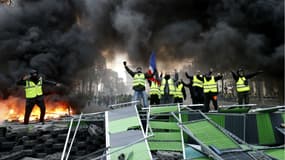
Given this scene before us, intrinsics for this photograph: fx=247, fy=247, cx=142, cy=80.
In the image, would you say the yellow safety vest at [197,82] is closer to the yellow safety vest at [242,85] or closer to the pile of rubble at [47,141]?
the yellow safety vest at [242,85]

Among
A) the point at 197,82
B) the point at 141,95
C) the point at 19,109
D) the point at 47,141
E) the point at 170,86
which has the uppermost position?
the point at 197,82

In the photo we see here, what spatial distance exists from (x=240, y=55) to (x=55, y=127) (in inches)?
338

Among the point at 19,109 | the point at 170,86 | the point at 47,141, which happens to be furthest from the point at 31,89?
the point at 19,109

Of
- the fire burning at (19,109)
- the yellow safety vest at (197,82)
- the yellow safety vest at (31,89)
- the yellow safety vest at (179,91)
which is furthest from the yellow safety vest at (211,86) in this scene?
the fire burning at (19,109)

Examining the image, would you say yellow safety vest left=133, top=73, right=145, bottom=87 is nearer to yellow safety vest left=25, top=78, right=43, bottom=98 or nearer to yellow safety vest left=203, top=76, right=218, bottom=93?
yellow safety vest left=203, top=76, right=218, bottom=93

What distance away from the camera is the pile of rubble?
16.5 ft

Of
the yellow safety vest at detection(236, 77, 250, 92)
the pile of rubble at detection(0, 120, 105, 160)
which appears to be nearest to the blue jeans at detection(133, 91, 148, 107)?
the pile of rubble at detection(0, 120, 105, 160)

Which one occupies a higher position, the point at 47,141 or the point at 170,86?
the point at 170,86

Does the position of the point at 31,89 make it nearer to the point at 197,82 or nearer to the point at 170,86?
the point at 170,86

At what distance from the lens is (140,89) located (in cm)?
777

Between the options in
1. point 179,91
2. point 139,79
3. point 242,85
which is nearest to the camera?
point 139,79

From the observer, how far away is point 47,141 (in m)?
5.30

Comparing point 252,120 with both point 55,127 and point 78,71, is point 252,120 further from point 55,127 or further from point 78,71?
point 78,71

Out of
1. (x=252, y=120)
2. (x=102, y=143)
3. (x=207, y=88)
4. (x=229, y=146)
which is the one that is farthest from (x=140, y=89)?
(x=229, y=146)
